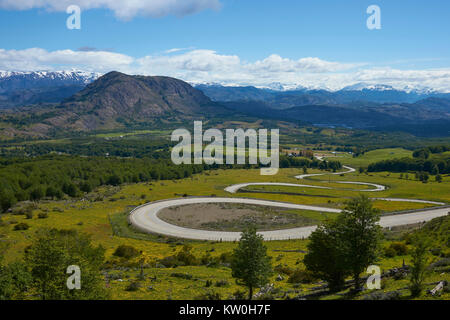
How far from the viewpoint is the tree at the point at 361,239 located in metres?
32.0

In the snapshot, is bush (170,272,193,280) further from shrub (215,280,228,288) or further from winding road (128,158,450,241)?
winding road (128,158,450,241)

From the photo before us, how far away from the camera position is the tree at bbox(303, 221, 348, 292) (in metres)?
33.9

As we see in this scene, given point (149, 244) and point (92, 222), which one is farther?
point (92, 222)

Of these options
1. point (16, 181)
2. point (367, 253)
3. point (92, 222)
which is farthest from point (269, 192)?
point (367, 253)

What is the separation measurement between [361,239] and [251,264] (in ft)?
36.3

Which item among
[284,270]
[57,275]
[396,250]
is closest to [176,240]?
[284,270]

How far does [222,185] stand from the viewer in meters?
148

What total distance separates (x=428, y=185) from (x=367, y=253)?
13600 cm

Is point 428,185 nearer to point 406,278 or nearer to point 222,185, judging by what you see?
point 222,185

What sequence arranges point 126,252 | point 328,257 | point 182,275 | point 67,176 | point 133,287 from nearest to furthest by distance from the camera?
1. point 328,257
2. point 133,287
3. point 182,275
4. point 126,252
5. point 67,176

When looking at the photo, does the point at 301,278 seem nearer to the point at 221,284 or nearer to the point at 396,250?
the point at 221,284

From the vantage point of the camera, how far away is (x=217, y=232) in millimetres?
77438

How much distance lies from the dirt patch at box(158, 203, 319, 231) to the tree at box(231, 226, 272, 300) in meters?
46.6
